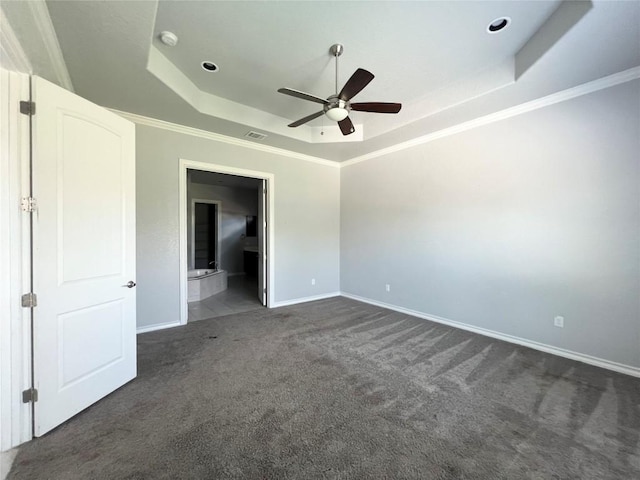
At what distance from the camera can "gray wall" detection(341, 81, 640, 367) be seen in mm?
2516

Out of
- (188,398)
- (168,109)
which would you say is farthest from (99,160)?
(188,398)

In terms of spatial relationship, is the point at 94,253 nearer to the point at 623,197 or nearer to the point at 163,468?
→ the point at 163,468

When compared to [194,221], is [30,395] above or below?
below

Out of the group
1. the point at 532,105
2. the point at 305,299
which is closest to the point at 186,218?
the point at 305,299

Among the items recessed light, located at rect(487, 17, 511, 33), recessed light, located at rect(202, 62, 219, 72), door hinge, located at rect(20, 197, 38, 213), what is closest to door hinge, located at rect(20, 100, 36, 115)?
door hinge, located at rect(20, 197, 38, 213)

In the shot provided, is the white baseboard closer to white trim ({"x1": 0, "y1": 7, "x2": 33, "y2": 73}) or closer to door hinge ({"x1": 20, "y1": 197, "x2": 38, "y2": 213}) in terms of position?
door hinge ({"x1": 20, "y1": 197, "x2": 38, "y2": 213})

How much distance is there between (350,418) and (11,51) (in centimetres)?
317

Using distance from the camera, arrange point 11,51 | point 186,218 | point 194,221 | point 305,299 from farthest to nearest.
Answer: point 194,221
point 305,299
point 186,218
point 11,51

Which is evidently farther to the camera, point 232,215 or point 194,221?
point 232,215

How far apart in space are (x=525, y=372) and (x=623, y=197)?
1.93 metres

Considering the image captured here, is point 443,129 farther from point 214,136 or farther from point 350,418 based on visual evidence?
point 350,418

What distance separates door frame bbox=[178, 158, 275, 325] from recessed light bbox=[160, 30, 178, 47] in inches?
65.0

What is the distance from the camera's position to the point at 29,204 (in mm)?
1647

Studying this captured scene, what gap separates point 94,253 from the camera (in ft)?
6.64
